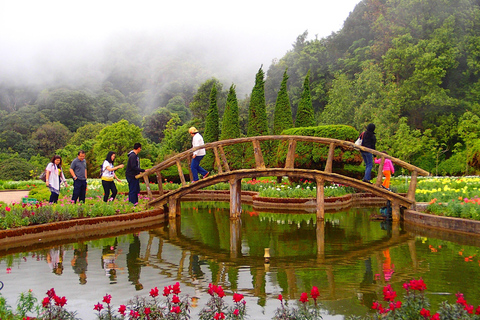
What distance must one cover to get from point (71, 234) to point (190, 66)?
13065 centimetres

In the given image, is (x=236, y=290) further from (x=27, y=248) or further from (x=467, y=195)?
(x=467, y=195)

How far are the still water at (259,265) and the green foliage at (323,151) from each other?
22.6 feet

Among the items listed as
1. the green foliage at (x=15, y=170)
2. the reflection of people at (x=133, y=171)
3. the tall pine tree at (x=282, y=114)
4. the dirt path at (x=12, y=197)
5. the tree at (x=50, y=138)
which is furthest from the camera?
the tree at (x=50, y=138)

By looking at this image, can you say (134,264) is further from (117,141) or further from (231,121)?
(117,141)

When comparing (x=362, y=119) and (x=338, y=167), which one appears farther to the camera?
(x=362, y=119)

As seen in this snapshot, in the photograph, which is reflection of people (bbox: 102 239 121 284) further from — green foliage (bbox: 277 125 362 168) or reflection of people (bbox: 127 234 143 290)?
green foliage (bbox: 277 125 362 168)

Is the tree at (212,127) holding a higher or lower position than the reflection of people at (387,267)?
higher

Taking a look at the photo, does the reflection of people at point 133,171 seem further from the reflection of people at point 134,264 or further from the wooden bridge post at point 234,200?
the reflection of people at point 134,264

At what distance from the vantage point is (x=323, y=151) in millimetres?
18797

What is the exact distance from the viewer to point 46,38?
5817 inches

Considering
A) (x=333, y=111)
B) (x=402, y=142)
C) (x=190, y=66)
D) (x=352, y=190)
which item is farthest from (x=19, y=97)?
(x=352, y=190)

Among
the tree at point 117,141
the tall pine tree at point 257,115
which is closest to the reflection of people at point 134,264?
the tall pine tree at point 257,115

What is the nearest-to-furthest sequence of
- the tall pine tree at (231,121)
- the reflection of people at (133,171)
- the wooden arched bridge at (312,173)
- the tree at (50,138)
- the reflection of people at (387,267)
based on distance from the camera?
the reflection of people at (387,267), the wooden arched bridge at (312,173), the reflection of people at (133,171), the tall pine tree at (231,121), the tree at (50,138)

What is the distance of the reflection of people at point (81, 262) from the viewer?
6.75 meters
